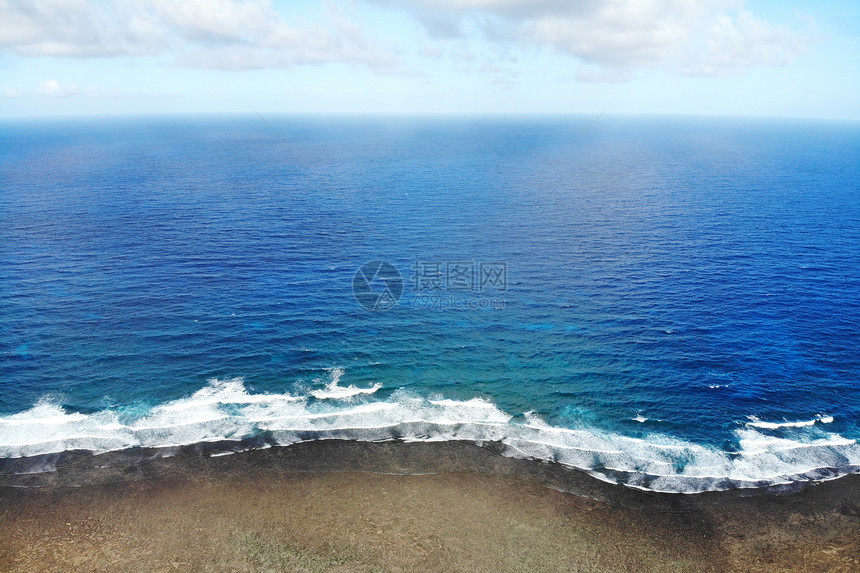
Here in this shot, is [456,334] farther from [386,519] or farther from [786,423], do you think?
[786,423]

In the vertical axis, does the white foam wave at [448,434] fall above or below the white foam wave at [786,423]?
below

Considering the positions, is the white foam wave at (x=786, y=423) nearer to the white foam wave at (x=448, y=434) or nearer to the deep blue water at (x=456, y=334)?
the white foam wave at (x=448, y=434)

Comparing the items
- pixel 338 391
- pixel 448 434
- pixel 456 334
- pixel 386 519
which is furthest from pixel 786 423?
pixel 338 391

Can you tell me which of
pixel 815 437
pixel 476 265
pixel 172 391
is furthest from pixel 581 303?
pixel 172 391

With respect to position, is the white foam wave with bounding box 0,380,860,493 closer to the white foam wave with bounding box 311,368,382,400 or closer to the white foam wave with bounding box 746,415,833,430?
the white foam wave with bounding box 746,415,833,430

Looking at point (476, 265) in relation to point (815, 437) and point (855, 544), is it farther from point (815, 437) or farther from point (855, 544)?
point (855, 544)

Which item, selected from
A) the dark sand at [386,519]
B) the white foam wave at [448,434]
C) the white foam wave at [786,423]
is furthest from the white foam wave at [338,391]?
the white foam wave at [786,423]
